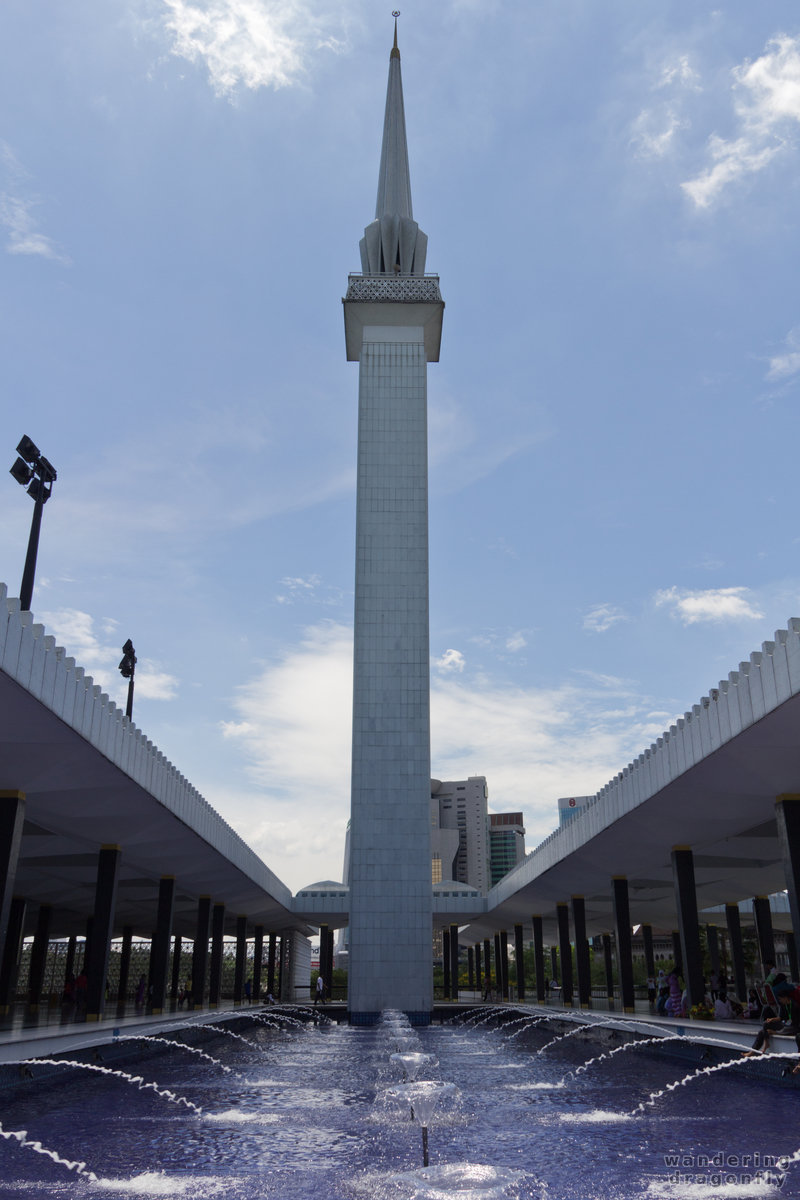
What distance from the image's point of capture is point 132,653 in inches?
1168

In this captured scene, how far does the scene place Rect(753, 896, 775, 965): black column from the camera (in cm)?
3180

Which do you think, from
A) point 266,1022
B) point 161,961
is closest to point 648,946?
point 266,1022

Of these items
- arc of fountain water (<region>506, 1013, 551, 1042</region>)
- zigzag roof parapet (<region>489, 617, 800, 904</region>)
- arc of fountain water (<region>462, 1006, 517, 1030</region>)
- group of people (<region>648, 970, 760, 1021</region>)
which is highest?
zigzag roof parapet (<region>489, 617, 800, 904</region>)

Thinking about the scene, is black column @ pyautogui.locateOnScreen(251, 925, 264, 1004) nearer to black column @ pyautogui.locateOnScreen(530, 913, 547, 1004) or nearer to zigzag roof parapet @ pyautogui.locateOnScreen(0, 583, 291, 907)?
black column @ pyautogui.locateOnScreen(530, 913, 547, 1004)

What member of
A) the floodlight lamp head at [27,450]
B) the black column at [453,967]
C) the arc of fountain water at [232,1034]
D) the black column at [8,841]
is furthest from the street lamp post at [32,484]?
the black column at [453,967]

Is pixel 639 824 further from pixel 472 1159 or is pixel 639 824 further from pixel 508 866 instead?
pixel 508 866

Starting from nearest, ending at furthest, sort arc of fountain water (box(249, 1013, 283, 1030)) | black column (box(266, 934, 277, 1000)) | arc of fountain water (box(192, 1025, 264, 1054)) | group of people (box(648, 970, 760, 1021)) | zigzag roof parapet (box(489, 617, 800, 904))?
zigzag roof parapet (box(489, 617, 800, 904)) < group of people (box(648, 970, 760, 1021)) < arc of fountain water (box(192, 1025, 264, 1054)) < arc of fountain water (box(249, 1013, 283, 1030)) < black column (box(266, 934, 277, 1000))

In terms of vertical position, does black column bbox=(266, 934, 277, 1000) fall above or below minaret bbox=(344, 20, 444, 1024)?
below

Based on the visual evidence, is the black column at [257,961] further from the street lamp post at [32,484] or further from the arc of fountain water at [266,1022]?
the street lamp post at [32,484]

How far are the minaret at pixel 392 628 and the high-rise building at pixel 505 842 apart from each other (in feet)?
549

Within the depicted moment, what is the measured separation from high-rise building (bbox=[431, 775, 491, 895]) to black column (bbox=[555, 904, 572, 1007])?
126 meters

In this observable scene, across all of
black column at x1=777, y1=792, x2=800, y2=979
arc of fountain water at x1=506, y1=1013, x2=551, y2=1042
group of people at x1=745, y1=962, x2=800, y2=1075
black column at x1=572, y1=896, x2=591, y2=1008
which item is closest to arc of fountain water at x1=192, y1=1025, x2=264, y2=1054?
arc of fountain water at x1=506, y1=1013, x2=551, y2=1042

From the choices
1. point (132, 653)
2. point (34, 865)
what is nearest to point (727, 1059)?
point (34, 865)

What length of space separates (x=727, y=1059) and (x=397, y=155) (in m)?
34.9
